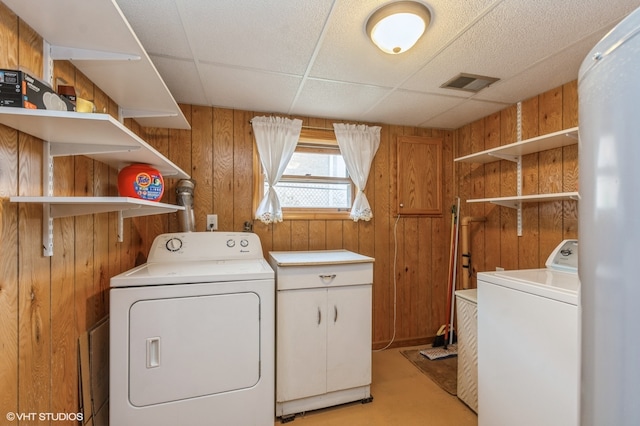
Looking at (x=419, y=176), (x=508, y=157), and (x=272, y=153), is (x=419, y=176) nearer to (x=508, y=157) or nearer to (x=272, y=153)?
(x=508, y=157)

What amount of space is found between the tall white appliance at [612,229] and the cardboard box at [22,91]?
4.64ft

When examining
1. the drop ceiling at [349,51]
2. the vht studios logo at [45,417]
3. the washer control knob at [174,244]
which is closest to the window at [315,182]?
the drop ceiling at [349,51]

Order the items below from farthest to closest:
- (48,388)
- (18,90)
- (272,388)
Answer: (272,388), (48,388), (18,90)

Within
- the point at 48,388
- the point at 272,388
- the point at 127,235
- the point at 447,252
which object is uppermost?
the point at 127,235

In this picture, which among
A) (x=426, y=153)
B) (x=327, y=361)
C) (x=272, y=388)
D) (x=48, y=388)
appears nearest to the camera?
(x=48, y=388)

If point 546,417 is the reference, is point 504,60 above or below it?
above

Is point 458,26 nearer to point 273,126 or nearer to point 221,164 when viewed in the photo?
point 273,126

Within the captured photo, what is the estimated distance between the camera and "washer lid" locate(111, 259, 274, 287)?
56.8 inches

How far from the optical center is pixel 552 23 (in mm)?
1355

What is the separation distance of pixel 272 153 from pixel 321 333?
4.79 ft

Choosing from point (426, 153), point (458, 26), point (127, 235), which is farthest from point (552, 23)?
point (127, 235)

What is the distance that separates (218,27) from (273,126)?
3.42 feet

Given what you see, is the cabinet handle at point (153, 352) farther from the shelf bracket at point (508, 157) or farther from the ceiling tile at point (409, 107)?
the shelf bracket at point (508, 157)

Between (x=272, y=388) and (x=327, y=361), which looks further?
(x=327, y=361)
